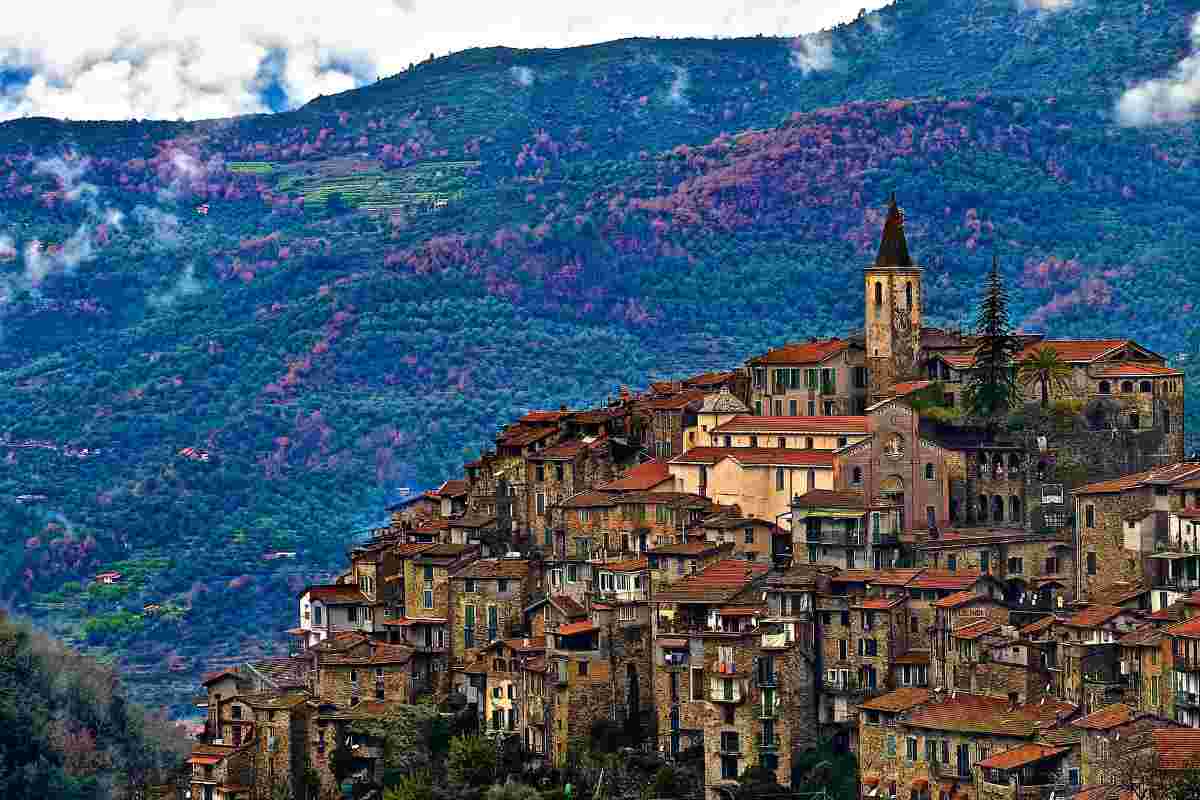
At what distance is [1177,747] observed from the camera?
80188 mm

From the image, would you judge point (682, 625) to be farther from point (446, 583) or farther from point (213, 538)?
point (213, 538)

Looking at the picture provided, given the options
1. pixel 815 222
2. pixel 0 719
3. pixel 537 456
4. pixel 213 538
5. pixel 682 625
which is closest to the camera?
pixel 682 625

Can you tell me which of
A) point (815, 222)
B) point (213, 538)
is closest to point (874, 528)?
point (213, 538)

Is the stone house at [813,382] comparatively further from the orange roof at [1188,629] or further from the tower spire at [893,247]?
the orange roof at [1188,629]

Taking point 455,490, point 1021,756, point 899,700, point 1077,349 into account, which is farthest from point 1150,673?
point 455,490

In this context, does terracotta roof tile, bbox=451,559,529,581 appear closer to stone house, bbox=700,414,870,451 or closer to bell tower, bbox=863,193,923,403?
stone house, bbox=700,414,870,451

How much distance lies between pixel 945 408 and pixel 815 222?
310 ft

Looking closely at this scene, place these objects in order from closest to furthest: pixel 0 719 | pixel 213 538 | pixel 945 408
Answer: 1. pixel 945 408
2. pixel 0 719
3. pixel 213 538

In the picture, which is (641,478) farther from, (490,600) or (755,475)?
(490,600)

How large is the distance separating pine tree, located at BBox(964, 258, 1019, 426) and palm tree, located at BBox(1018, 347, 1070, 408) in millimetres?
517

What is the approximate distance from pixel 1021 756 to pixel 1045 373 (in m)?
22.3

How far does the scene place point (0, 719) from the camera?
119 m

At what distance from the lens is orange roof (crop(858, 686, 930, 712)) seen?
86250 mm

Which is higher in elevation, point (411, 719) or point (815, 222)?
point (815, 222)
